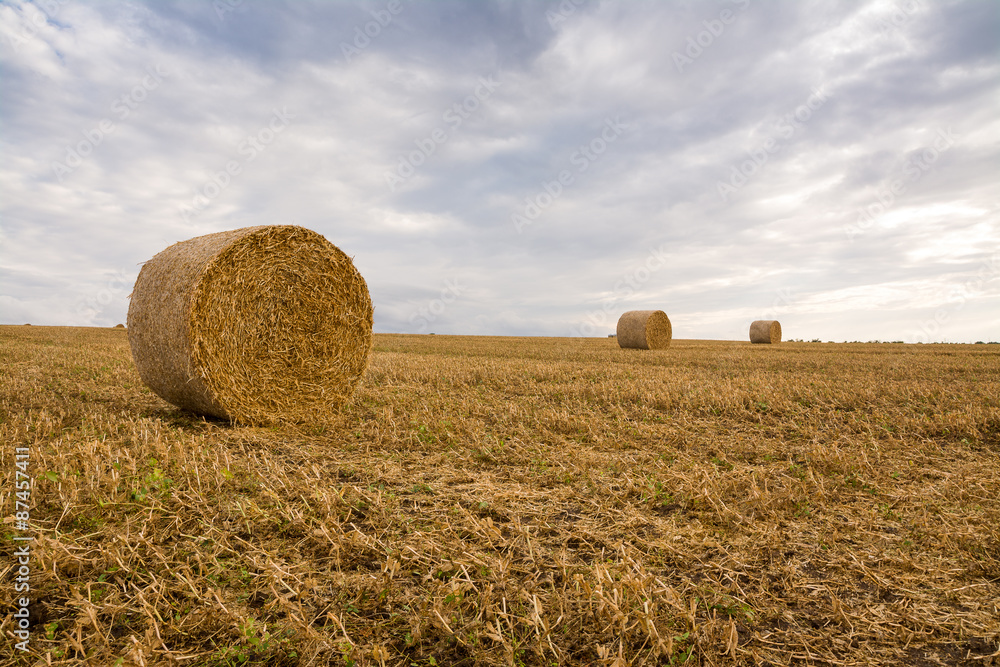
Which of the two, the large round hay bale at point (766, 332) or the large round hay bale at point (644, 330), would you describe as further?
the large round hay bale at point (766, 332)

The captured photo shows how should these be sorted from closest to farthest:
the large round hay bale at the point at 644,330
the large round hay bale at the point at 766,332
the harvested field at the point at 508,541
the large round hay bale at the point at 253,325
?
the harvested field at the point at 508,541, the large round hay bale at the point at 253,325, the large round hay bale at the point at 644,330, the large round hay bale at the point at 766,332

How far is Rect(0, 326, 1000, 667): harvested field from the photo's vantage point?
8.26ft

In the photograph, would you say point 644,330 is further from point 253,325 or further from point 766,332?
point 253,325

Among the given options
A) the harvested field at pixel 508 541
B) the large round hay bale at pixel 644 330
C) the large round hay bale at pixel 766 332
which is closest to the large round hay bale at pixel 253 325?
the harvested field at pixel 508 541

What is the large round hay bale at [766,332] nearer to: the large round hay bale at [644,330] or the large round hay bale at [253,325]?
the large round hay bale at [644,330]

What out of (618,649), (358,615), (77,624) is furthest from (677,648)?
(77,624)

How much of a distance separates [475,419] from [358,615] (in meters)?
4.44

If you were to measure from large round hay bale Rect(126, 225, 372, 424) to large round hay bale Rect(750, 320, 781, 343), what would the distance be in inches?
1085

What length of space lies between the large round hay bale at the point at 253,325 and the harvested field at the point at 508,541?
57 cm

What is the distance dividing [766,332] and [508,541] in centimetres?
3046

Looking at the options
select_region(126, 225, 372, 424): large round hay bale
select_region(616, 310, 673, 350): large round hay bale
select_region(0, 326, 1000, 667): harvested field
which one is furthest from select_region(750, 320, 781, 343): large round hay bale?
select_region(126, 225, 372, 424): large round hay bale

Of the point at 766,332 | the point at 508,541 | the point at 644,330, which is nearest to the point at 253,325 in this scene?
the point at 508,541

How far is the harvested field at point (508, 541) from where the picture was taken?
8.26 feet

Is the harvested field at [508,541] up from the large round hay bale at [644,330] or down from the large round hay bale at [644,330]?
down
